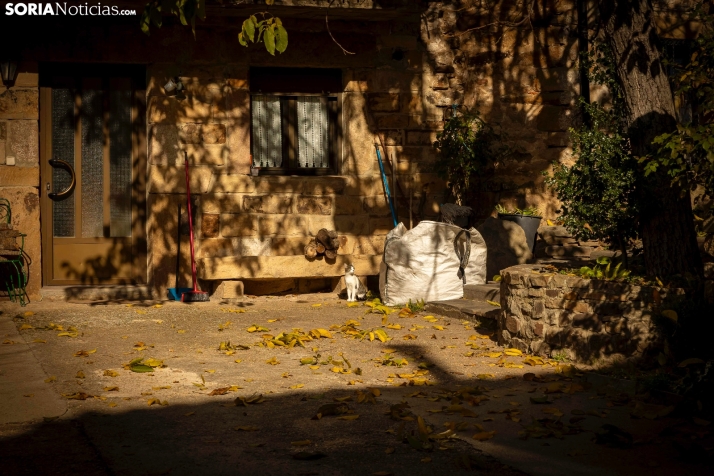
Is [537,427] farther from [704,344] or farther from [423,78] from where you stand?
[423,78]

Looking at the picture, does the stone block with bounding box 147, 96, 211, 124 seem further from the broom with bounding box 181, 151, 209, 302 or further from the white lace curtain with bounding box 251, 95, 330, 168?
the white lace curtain with bounding box 251, 95, 330, 168

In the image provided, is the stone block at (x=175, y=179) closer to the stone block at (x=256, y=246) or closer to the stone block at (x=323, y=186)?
the stone block at (x=256, y=246)

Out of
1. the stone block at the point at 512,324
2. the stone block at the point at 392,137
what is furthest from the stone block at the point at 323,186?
the stone block at the point at 512,324

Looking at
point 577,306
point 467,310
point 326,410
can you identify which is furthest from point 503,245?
point 326,410

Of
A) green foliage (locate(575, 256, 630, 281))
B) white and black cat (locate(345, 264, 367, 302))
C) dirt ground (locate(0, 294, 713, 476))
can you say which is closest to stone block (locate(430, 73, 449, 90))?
white and black cat (locate(345, 264, 367, 302))

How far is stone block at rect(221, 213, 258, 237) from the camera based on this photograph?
8.91m

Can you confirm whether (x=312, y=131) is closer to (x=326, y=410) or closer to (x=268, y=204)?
(x=268, y=204)

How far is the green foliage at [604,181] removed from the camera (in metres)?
5.74

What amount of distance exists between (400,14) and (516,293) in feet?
13.4

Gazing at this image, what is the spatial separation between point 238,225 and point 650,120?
Answer: 4537 mm

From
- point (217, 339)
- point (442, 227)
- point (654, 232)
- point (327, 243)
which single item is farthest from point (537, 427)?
point (327, 243)

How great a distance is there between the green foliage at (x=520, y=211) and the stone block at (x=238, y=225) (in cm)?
260

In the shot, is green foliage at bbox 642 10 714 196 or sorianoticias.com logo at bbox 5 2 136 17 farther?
sorianoticias.com logo at bbox 5 2 136 17

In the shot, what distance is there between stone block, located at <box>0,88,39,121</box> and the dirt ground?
2.42 metres
